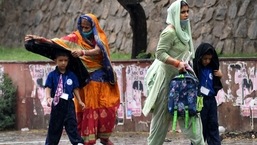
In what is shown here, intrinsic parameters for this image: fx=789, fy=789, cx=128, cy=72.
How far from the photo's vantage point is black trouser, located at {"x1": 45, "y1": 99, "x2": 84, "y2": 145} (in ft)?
31.2

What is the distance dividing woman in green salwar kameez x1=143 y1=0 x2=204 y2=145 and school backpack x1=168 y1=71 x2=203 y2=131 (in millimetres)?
109

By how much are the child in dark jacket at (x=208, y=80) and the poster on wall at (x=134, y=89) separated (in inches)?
141

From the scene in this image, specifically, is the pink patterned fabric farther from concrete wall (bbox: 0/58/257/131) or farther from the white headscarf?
concrete wall (bbox: 0/58/257/131)

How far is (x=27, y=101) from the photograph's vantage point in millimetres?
13906

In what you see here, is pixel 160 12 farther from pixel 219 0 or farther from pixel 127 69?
pixel 127 69

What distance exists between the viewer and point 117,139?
12422mm

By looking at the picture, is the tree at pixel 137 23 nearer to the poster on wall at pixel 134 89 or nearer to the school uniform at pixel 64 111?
the poster on wall at pixel 134 89

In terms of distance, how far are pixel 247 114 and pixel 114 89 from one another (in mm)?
2889

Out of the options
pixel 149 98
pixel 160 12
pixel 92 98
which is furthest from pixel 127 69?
pixel 160 12

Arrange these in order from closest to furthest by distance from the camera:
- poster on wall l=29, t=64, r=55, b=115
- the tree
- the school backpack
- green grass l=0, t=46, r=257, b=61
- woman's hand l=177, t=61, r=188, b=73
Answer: woman's hand l=177, t=61, r=188, b=73 → the school backpack → poster on wall l=29, t=64, r=55, b=115 → the tree → green grass l=0, t=46, r=257, b=61

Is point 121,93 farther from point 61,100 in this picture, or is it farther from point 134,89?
point 61,100

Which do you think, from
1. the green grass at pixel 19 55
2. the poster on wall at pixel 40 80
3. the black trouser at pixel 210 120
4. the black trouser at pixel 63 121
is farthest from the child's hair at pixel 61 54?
the green grass at pixel 19 55

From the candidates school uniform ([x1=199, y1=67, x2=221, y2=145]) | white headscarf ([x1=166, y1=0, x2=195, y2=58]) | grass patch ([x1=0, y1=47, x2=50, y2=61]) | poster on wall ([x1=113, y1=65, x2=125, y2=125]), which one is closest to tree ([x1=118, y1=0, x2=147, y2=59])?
poster on wall ([x1=113, y1=65, x2=125, y2=125])

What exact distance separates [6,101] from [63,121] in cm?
452
